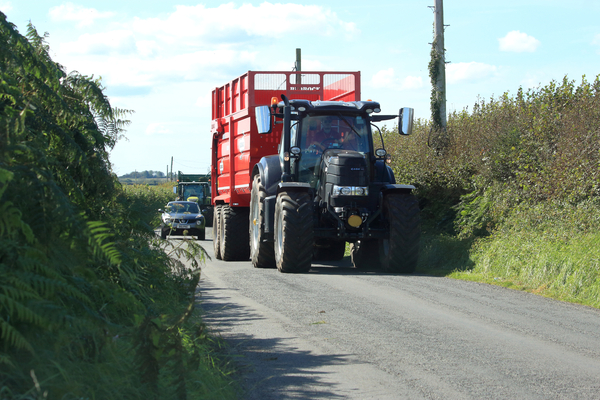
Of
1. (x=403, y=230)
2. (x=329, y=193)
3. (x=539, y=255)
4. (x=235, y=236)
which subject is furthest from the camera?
(x=235, y=236)

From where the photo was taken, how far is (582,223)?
11.0 metres

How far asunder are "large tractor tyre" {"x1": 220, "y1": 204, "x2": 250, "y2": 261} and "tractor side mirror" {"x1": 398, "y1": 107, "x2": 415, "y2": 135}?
4.57m

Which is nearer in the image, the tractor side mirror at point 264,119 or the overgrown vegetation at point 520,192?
the overgrown vegetation at point 520,192

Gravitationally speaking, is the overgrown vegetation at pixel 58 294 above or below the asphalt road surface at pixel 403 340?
above

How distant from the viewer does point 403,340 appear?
6164 mm

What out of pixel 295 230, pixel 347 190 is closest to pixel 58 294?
pixel 295 230

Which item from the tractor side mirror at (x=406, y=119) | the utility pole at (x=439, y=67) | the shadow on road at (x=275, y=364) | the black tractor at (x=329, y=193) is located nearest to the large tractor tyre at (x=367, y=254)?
the black tractor at (x=329, y=193)

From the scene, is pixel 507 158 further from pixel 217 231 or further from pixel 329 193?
pixel 217 231

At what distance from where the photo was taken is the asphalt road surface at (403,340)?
15.5 ft

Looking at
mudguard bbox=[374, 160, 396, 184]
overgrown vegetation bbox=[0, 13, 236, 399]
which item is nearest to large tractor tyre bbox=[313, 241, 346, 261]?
mudguard bbox=[374, 160, 396, 184]

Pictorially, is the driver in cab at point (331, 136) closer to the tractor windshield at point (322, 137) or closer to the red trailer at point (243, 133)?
the tractor windshield at point (322, 137)

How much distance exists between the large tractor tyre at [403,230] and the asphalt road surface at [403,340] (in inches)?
51.8

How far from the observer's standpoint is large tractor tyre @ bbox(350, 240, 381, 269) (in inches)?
507

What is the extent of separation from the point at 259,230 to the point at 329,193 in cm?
163
